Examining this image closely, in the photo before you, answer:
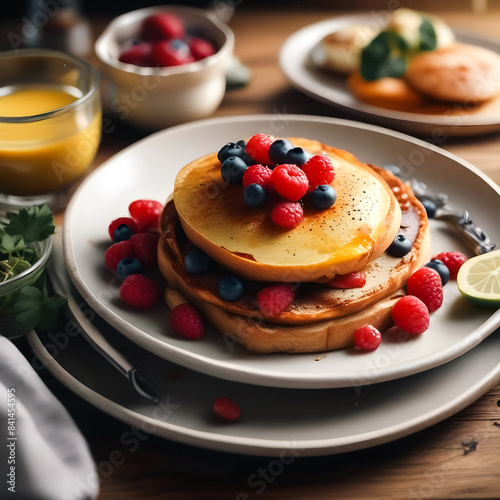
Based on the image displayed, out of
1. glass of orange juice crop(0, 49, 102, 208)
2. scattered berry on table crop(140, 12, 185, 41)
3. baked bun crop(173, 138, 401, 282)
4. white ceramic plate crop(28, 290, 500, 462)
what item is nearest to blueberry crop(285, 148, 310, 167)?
baked bun crop(173, 138, 401, 282)

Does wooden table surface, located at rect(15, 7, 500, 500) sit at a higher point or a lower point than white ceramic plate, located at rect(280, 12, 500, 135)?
lower

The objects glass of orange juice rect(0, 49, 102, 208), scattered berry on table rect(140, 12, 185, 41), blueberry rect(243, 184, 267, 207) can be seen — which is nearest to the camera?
blueberry rect(243, 184, 267, 207)

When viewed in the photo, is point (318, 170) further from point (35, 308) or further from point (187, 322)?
point (35, 308)

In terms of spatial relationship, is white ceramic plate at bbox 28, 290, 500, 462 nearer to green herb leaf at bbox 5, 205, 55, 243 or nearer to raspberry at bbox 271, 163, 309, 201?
green herb leaf at bbox 5, 205, 55, 243

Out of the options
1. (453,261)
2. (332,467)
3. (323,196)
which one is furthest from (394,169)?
(332,467)

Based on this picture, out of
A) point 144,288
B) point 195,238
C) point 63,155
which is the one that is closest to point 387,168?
point 195,238

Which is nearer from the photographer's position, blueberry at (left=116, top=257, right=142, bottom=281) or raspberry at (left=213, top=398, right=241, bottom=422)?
raspberry at (left=213, top=398, right=241, bottom=422)

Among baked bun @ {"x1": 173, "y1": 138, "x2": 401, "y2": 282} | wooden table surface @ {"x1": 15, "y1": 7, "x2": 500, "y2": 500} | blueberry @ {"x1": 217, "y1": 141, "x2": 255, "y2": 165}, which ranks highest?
blueberry @ {"x1": 217, "y1": 141, "x2": 255, "y2": 165}

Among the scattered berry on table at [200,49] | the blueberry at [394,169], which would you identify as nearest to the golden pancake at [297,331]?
the blueberry at [394,169]
